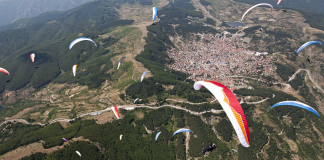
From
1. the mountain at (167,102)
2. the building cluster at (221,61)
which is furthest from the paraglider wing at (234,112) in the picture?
the building cluster at (221,61)

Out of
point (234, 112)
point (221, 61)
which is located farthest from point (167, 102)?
point (221, 61)

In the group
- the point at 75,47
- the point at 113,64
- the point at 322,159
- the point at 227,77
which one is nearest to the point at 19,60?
the point at 75,47

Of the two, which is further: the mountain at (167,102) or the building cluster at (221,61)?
the building cluster at (221,61)

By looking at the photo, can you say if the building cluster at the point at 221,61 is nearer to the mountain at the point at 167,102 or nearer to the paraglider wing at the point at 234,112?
the mountain at the point at 167,102

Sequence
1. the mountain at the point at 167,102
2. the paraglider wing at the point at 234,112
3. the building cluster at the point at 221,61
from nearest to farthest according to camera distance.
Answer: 1. the paraglider wing at the point at 234,112
2. the mountain at the point at 167,102
3. the building cluster at the point at 221,61

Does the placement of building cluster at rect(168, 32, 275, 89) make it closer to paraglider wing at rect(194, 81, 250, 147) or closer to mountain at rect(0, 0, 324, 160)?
mountain at rect(0, 0, 324, 160)

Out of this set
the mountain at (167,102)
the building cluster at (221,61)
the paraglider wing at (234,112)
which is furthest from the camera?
the building cluster at (221,61)

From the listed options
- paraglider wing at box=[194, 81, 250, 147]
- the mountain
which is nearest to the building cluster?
the mountain

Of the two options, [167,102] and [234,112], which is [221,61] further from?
[234,112]
